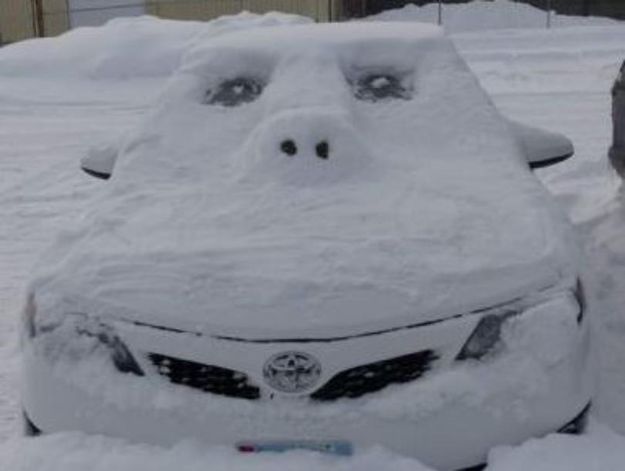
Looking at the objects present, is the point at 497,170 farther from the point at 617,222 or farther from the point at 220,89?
the point at 617,222

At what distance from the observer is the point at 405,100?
4.23 m

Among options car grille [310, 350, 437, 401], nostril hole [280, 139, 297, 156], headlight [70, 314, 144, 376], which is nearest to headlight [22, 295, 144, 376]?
headlight [70, 314, 144, 376]

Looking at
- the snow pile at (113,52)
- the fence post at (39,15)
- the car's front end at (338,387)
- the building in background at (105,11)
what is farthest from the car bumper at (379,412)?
the building in background at (105,11)

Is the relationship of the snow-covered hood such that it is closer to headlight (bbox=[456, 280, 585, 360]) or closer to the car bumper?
headlight (bbox=[456, 280, 585, 360])

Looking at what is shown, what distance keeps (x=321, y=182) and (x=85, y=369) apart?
1164 millimetres

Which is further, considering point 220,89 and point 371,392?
point 220,89

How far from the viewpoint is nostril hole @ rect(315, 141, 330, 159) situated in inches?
145

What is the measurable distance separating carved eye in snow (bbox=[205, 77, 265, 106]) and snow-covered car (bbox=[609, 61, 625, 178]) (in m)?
2.27

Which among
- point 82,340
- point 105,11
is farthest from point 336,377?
point 105,11

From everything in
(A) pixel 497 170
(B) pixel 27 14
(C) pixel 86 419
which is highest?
(A) pixel 497 170

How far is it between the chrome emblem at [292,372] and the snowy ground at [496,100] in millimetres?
183

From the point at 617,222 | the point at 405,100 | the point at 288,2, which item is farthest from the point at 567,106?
the point at 288,2

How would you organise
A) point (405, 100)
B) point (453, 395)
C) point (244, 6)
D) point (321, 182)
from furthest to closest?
point (244, 6), point (405, 100), point (321, 182), point (453, 395)

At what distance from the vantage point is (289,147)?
3.73 meters
